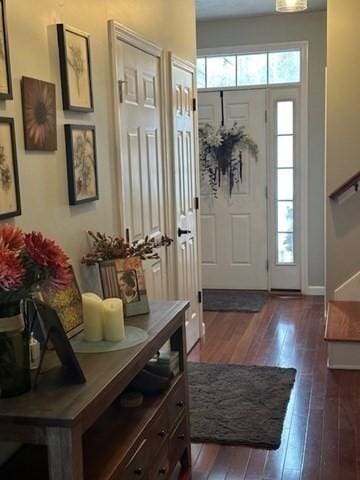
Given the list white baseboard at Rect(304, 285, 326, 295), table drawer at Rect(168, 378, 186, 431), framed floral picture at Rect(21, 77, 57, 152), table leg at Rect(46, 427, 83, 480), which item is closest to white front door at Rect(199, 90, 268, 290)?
white baseboard at Rect(304, 285, 326, 295)

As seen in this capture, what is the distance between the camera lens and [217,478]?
270 cm

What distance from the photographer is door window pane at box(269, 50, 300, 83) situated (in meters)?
5.81

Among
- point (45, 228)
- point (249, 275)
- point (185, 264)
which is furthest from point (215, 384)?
point (249, 275)

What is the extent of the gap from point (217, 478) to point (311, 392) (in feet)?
3.59

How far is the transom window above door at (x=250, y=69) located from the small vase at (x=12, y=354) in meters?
4.72

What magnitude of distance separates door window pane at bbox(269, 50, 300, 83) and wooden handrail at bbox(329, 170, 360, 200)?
1682mm

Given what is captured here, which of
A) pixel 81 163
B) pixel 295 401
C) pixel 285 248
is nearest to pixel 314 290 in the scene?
pixel 285 248

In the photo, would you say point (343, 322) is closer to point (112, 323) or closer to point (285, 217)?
point (285, 217)

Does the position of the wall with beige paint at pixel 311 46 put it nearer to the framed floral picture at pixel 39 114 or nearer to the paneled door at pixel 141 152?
the paneled door at pixel 141 152

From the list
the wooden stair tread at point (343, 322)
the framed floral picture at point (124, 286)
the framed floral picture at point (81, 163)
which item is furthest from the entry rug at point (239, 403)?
the framed floral picture at point (81, 163)

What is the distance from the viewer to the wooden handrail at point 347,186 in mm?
4464

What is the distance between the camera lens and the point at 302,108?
19.0ft

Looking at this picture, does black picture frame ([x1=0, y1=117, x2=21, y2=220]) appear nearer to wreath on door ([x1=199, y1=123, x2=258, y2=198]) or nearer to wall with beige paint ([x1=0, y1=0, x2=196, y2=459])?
wall with beige paint ([x1=0, y1=0, x2=196, y2=459])

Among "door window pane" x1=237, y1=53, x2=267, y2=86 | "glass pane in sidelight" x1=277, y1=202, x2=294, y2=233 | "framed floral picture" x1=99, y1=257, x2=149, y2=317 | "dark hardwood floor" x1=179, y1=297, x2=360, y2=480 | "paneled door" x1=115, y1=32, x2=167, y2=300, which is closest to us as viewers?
"framed floral picture" x1=99, y1=257, x2=149, y2=317
